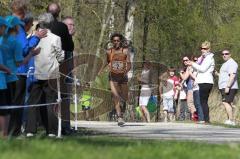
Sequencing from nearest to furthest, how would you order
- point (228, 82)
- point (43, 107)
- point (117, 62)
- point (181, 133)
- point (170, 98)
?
point (43, 107)
point (181, 133)
point (117, 62)
point (228, 82)
point (170, 98)

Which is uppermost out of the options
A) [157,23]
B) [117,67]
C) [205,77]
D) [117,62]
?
[157,23]

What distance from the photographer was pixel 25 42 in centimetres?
1151

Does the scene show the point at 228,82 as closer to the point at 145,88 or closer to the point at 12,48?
the point at 145,88

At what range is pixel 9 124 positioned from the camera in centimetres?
1098

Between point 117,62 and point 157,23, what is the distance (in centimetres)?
1280

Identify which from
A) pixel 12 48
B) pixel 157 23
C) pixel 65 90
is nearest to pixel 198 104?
pixel 65 90

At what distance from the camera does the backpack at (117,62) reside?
16.9 m

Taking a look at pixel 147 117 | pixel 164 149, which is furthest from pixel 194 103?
pixel 164 149

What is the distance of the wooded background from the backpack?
9.82 metres

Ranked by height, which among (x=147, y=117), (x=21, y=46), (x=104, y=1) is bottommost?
(x=147, y=117)

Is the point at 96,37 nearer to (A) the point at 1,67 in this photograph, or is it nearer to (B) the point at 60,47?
(B) the point at 60,47

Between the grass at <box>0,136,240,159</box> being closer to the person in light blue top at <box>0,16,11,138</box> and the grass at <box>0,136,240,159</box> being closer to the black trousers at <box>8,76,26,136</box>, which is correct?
the person in light blue top at <box>0,16,11,138</box>

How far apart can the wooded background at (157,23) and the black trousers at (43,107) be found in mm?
14261

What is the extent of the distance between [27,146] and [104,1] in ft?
74.4
